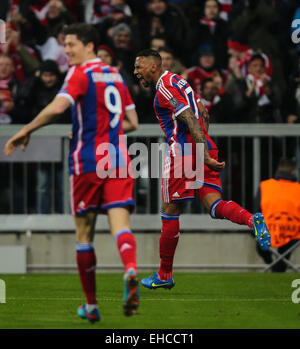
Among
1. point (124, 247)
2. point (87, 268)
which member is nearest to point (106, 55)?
point (87, 268)

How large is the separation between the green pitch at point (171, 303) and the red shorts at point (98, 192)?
0.88m

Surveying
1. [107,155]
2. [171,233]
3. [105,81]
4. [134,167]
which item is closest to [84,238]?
[107,155]

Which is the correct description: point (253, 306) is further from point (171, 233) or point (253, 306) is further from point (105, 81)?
point (105, 81)

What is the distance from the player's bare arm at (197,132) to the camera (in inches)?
345

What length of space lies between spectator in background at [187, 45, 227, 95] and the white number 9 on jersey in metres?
6.73

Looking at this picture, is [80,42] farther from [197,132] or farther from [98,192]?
[197,132]

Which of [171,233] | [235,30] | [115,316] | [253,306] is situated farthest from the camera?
[235,30]

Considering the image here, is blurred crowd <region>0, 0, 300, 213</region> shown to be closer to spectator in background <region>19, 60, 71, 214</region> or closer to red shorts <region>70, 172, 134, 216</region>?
spectator in background <region>19, 60, 71, 214</region>

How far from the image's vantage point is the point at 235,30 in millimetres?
14656

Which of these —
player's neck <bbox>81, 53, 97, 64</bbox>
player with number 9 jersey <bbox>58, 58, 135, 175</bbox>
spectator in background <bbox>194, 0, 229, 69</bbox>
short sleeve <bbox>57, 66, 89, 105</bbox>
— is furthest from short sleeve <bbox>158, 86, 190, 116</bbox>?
spectator in background <bbox>194, 0, 229, 69</bbox>

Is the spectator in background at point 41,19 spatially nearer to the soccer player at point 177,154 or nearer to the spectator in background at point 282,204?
the spectator in background at point 282,204

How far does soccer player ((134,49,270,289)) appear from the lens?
29.3 ft

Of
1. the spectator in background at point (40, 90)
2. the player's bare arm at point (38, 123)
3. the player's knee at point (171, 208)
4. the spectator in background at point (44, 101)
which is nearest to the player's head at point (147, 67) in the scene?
the player's knee at point (171, 208)
